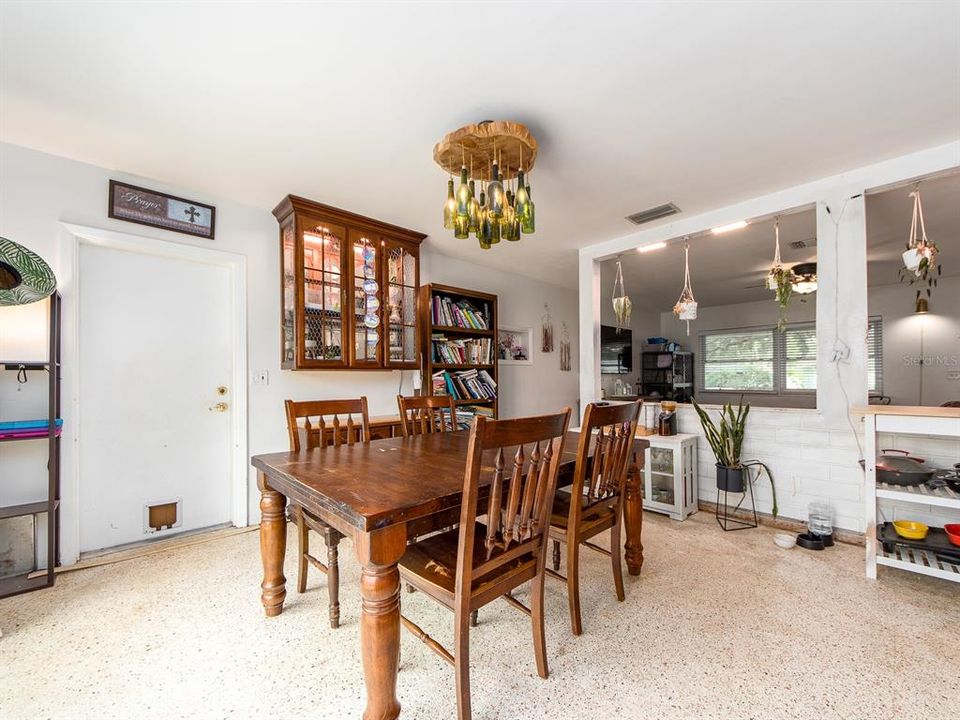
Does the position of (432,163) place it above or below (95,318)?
above

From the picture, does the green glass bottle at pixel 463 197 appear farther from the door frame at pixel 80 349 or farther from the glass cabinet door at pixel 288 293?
the door frame at pixel 80 349

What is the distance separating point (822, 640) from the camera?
5.43 ft

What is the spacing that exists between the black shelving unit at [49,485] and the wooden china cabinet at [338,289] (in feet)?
Result: 3.97

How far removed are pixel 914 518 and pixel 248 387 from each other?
4422 millimetres

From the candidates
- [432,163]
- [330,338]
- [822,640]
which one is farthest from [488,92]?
[822,640]

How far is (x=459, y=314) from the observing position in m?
4.07

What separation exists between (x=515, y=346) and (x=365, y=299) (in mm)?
2278

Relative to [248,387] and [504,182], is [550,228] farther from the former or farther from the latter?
[248,387]

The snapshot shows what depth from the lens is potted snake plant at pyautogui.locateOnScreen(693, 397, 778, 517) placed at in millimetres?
2867

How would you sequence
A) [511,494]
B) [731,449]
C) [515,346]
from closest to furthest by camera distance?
1. [511,494]
2. [731,449]
3. [515,346]

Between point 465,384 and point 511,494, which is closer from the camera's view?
point 511,494

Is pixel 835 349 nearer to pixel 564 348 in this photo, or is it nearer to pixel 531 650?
pixel 531 650

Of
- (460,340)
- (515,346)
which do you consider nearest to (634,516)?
(460,340)

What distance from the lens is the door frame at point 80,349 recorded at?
2.36 m
